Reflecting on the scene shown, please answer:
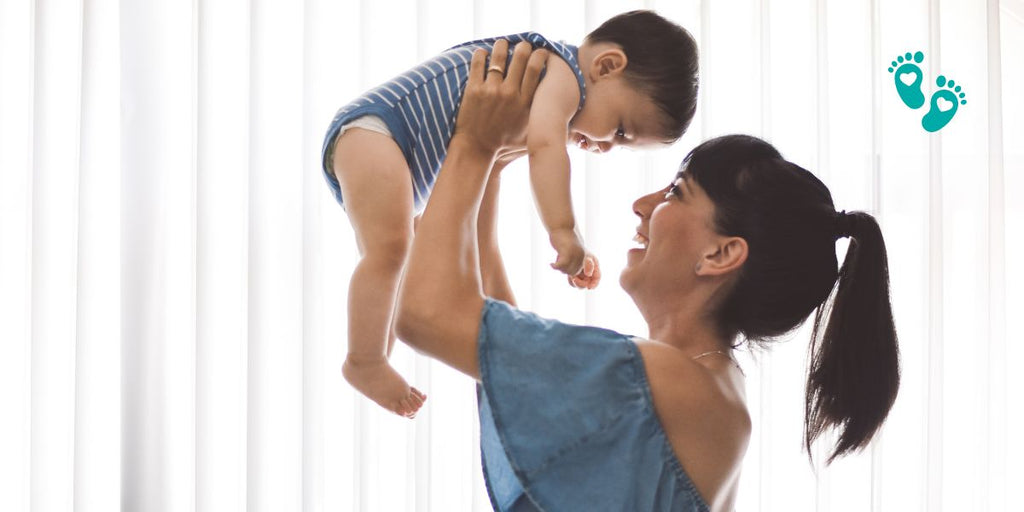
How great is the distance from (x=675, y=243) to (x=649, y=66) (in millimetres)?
274

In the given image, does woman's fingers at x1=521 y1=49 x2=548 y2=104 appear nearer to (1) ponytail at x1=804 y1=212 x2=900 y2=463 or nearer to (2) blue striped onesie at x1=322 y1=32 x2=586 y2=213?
Answer: (2) blue striped onesie at x1=322 y1=32 x2=586 y2=213

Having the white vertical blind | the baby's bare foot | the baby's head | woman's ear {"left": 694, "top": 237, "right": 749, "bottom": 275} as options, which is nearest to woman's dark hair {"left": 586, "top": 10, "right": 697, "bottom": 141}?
the baby's head

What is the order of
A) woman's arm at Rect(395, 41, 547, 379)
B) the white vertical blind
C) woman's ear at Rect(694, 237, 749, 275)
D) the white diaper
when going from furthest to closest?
1. the white vertical blind
2. the white diaper
3. woman's ear at Rect(694, 237, 749, 275)
4. woman's arm at Rect(395, 41, 547, 379)

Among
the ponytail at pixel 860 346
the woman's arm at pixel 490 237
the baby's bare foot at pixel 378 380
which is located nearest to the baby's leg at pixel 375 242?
the baby's bare foot at pixel 378 380

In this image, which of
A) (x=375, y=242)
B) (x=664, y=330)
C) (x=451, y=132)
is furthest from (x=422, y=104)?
(x=664, y=330)

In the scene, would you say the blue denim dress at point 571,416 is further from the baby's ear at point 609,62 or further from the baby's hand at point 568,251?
the baby's ear at point 609,62

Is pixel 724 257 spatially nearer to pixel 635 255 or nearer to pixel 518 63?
pixel 635 255

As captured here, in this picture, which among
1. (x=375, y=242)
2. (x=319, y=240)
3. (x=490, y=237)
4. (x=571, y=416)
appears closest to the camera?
(x=571, y=416)

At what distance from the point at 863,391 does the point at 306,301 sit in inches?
46.1

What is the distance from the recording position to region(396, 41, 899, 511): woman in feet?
3.01

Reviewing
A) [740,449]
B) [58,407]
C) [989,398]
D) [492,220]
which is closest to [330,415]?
[58,407]

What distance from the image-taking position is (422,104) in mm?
1130

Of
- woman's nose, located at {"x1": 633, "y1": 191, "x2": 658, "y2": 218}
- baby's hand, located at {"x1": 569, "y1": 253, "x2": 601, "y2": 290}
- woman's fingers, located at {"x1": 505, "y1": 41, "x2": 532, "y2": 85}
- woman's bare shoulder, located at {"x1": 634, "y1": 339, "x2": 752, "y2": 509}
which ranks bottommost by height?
woman's bare shoulder, located at {"x1": 634, "y1": 339, "x2": 752, "y2": 509}

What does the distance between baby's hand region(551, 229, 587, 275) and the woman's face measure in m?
0.08
